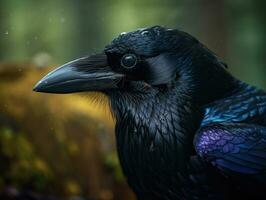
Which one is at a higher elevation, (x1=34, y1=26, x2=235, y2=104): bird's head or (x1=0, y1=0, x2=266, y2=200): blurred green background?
(x1=34, y1=26, x2=235, y2=104): bird's head

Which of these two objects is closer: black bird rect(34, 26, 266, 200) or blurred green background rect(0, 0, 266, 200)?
black bird rect(34, 26, 266, 200)

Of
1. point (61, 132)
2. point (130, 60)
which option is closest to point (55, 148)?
point (61, 132)

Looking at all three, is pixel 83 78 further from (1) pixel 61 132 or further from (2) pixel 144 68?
(1) pixel 61 132

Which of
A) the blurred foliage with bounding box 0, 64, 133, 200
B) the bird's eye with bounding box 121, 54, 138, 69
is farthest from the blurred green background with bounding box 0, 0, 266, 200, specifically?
the bird's eye with bounding box 121, 54, 138, 69

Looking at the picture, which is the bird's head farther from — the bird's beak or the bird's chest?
the bird's chest

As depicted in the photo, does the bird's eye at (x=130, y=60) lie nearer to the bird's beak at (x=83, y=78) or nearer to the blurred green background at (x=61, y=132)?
the bird's beak at (x=83, y=78)

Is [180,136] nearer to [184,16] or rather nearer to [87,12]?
[184,16]

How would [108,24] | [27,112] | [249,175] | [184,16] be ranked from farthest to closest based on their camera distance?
[108,24] < [184,16] < [27,112] < [249,175]

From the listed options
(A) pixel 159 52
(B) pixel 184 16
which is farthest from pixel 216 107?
(B) pixel 184 16

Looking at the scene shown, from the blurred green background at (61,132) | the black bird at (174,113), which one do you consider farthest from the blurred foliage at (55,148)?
the black bird at (174,113)
